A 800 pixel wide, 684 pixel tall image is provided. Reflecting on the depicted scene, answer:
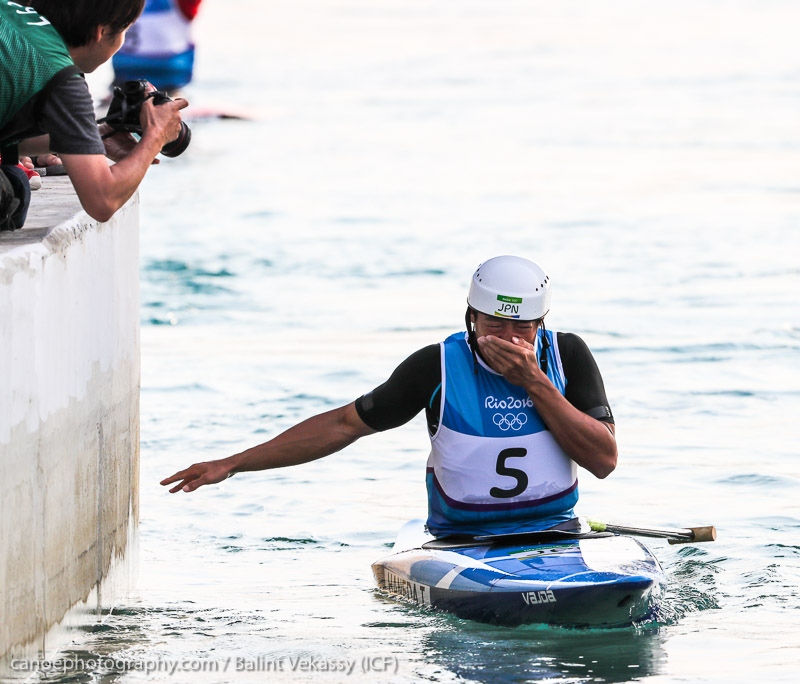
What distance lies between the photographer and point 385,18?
159 feet

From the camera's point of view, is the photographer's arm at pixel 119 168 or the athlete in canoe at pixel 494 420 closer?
the photographer's arm at pixel 119 168

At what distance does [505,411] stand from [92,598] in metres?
1.72

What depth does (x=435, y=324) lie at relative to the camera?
1427cm

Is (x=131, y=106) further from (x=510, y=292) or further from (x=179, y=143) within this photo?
(x=510, y=292)

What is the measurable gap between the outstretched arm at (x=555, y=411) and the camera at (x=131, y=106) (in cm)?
141

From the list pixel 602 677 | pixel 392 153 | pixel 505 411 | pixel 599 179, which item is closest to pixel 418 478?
pixel 505 411

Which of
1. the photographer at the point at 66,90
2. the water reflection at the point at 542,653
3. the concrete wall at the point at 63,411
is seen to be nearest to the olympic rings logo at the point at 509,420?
the water reflection at the point at 542,653

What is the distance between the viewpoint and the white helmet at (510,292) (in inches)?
249

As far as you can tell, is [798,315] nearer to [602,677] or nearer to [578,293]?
[578,293]

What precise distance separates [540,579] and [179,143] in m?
2.07

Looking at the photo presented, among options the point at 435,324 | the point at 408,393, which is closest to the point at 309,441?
the point at 408,393

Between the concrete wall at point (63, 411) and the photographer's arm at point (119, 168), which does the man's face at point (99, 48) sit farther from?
the concrete wall at point (63, 411)

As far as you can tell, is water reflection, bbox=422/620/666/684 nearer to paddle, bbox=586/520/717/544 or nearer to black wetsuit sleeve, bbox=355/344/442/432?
paddle, bbox=586/520/717/544

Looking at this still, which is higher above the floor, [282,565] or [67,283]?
[67,283]
